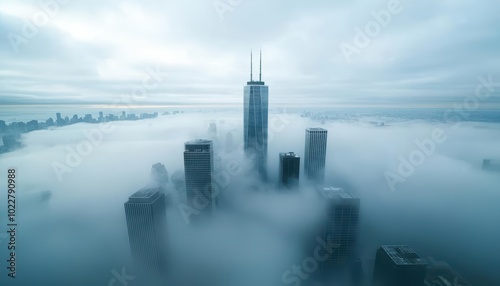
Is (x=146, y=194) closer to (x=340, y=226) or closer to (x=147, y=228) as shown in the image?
(x=147, y=228)

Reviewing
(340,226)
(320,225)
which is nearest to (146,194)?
(320,225)

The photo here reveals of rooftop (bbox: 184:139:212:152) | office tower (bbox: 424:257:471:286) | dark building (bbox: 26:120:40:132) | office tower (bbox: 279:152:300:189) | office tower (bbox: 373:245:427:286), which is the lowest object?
office tower (bbox: 424:257:471:286)

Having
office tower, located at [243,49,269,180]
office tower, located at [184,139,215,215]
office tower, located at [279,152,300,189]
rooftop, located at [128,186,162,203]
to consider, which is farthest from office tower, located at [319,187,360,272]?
office tower, located at [243,49,269,180]

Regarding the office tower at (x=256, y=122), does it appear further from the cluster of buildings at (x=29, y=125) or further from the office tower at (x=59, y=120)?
the office tower at (x=59, y=120)

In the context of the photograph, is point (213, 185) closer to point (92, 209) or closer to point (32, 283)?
point (92, 209)

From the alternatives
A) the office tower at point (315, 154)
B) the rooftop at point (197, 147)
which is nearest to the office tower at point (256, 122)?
the office tower at point (315, 154)

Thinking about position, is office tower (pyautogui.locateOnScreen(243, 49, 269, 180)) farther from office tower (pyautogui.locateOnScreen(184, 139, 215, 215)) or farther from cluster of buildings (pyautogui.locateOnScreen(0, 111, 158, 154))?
cluster of buildings (pyautogui.locateOnScreen(0, 111, 158, 154))
